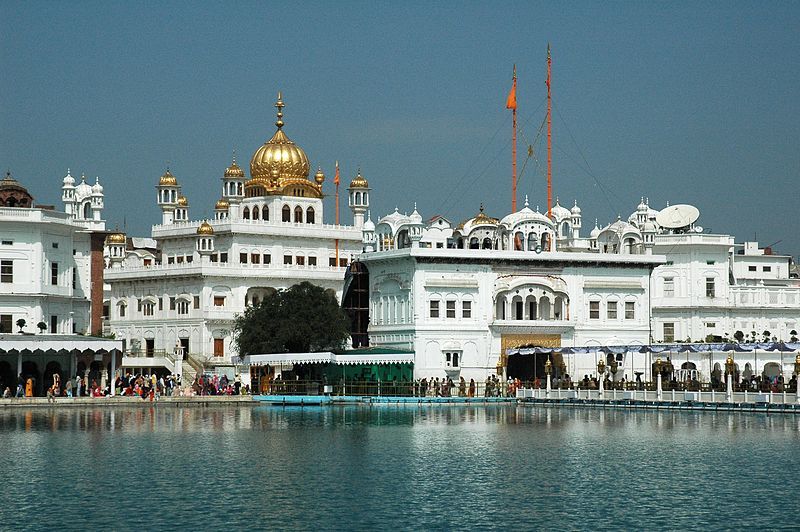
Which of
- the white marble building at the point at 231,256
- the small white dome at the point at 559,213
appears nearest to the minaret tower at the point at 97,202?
the white marble building at the point at 231,256

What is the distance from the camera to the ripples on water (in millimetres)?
30328

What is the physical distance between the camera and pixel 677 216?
3880 inches

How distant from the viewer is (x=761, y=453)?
4138cm

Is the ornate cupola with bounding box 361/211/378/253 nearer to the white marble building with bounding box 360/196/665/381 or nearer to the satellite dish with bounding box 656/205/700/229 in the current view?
the white marble building with bounding box 360/196/665/381

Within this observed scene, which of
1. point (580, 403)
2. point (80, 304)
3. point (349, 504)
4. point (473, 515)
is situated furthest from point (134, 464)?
point (80, 304)

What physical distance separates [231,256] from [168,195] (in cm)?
1118

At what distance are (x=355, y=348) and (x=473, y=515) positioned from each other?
48097 mm

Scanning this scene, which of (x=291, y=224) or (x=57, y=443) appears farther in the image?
(x=291, y=224)

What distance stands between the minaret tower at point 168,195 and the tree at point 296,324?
825 inches

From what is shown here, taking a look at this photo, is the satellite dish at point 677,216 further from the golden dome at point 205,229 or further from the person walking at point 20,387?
the person walking at point 20,387

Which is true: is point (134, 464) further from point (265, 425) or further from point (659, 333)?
point (659, 333)

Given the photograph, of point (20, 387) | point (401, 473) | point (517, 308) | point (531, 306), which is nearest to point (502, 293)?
point (517, 308)

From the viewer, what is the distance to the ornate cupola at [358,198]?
314 ft

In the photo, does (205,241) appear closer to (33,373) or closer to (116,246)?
(116,246)
